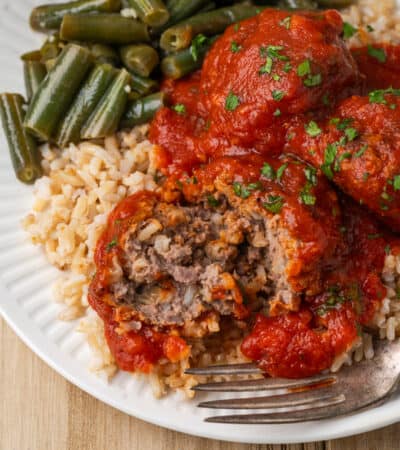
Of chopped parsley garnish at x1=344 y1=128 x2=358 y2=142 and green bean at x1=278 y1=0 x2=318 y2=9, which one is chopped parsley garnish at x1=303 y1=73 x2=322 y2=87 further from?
green bean at x1=278 y1=0 x2=318 y2=9

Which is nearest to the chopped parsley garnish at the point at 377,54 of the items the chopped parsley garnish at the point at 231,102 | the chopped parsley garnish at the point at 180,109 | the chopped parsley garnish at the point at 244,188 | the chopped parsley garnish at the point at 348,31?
the chopped parsley garnish at the point at 348,31

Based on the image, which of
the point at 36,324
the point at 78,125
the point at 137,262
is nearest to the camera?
the point at 137,262

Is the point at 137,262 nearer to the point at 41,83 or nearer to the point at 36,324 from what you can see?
the point at 36,324

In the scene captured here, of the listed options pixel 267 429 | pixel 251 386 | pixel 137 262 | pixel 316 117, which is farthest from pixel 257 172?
pixel 267 429

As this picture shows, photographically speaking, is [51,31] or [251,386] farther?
[51,31]

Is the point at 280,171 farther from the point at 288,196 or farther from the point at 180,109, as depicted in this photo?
the point at 180,109

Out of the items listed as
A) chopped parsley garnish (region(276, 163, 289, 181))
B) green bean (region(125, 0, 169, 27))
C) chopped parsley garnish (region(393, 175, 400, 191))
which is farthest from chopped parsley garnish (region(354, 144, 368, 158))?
green bean (region(125, 0, 169, 27))

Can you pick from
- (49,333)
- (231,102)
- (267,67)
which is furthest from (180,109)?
(49,333)
